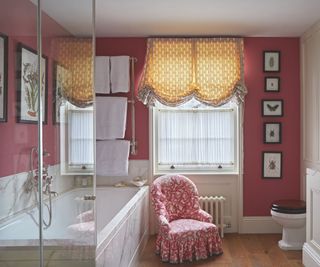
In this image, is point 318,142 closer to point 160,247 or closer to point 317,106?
point 317,106

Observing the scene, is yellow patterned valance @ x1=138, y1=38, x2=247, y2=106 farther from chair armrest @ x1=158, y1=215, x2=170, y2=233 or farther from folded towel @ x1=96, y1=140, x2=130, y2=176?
chair armrest @ x1=158, y1=215, x2=170, y2=233

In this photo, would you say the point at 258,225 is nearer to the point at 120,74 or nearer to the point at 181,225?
the point at 181,225

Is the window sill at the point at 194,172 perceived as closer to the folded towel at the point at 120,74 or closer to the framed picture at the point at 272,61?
the folded towel at the point at 120,74

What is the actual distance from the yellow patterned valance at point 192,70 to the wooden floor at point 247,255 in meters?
1.59

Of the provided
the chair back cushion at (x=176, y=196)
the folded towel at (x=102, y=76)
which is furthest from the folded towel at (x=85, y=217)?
the folded towel at (x=102, y=76)

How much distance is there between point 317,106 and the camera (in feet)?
13.0

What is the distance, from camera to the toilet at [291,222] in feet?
12.6

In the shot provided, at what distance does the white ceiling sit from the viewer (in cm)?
326

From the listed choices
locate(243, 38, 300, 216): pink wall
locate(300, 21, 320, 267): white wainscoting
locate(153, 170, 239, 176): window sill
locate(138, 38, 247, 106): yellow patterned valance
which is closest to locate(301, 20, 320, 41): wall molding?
locate(300, 21, 320, 267): white wainscoting

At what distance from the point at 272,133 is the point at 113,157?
1.92 metres

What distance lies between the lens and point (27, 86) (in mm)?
2602

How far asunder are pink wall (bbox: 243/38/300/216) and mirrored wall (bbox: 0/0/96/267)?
2.19 meters

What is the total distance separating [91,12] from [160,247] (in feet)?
7.43

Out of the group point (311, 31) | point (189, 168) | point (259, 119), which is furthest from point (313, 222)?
point (311, 31)
